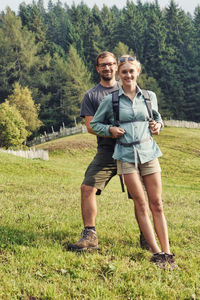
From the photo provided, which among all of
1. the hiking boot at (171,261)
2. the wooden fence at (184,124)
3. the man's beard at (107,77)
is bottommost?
the wooden fence at (184,124)

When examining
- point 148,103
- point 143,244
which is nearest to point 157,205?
point 143,244

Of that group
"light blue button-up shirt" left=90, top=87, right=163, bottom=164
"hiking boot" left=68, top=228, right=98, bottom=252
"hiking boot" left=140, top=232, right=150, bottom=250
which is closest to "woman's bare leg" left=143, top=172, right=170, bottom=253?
"light blue button-up shirt" left=90, top=87, right=163, bottom=164

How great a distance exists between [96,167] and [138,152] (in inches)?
37.9

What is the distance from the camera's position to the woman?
4.45 metres

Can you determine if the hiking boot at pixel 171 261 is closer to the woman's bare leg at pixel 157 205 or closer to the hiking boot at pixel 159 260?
the hiking boot at pixel 159 260

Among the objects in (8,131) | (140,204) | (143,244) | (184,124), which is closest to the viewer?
(140,204)

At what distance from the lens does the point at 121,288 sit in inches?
144

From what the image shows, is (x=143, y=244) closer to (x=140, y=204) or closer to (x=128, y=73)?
(x=140, y=204)

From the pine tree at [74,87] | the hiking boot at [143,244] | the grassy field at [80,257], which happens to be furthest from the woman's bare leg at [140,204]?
the pine tree at [74,87]

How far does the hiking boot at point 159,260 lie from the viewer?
4225mm

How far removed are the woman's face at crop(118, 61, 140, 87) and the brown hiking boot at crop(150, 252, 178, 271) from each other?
2427mm

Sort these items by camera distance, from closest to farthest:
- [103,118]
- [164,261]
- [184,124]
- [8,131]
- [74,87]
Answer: [164,261]
[103,118]
[8,131]
[184,124]
[74,87]

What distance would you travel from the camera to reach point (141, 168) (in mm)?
4555

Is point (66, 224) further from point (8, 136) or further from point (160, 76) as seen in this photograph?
point (160, 76)
